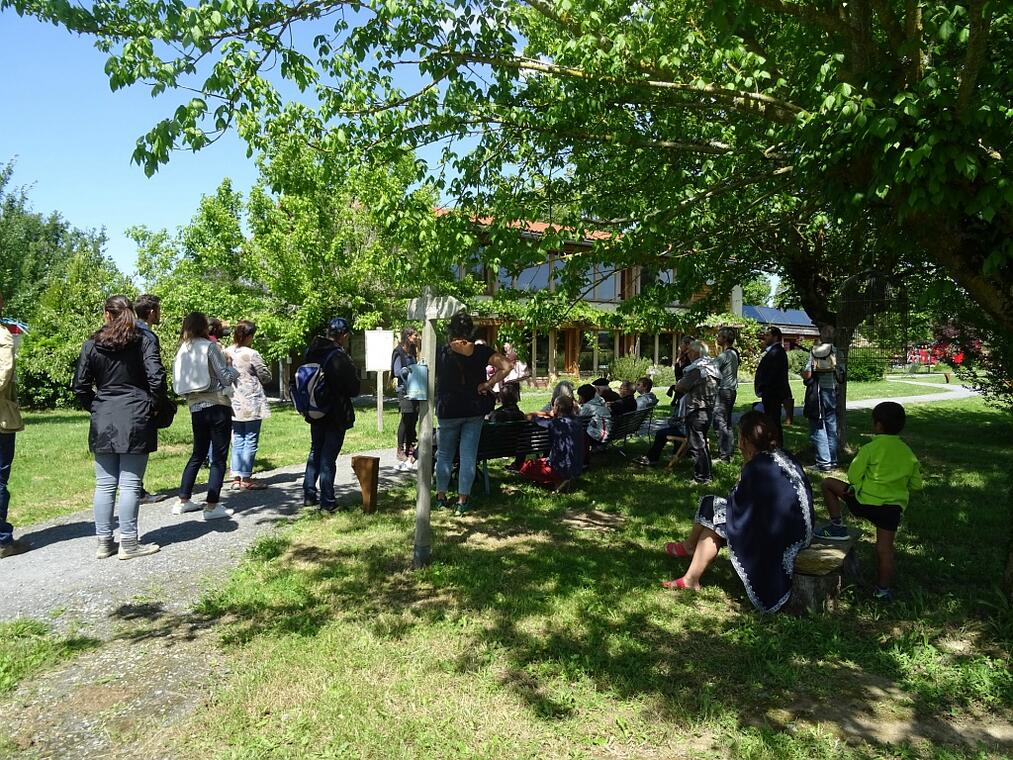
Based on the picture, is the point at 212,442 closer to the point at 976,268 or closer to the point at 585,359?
the point at 976,268

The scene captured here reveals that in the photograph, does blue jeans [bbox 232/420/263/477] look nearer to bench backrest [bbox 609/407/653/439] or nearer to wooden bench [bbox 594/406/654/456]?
wooden bench [bbox 594/406/654/456]

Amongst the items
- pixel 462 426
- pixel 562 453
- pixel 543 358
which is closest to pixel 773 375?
pixel 562 453

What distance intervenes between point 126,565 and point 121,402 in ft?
3.91

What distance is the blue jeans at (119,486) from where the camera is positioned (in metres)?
4.91

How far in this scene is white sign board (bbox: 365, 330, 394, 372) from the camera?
11891 millimetres

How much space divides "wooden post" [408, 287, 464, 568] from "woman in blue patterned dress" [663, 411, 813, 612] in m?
2.06

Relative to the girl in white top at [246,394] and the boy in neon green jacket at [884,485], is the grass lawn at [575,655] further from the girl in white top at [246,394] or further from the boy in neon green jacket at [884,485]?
the girl in white top at [246,394]

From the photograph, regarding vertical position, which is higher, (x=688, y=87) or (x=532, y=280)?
(x=688, y=87)

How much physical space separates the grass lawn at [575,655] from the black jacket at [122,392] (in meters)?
1.25

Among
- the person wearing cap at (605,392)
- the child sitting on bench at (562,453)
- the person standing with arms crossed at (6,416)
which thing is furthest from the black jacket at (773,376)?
the person standing with arms crossed at (6,416)

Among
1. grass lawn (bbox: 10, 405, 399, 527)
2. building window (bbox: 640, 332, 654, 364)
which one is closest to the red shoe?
grass lawn (bbox: 10, 405, 399, 527)

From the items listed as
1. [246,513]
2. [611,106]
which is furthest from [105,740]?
[611,106]

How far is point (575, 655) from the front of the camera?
3.60m

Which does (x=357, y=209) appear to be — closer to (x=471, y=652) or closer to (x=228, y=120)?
(x=228, y=120)
